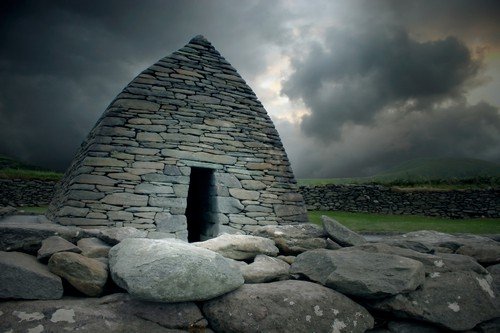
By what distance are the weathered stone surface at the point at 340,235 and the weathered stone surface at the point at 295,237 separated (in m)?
0.14

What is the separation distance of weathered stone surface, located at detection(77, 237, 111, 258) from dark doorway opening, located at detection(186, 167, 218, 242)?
352cm

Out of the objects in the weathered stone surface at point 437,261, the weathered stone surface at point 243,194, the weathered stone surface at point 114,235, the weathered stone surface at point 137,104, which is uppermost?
the weathered stone surface at point 137,104

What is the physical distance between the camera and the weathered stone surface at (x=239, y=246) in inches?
114

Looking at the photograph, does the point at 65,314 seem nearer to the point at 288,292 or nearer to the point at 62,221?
the point at 288,292

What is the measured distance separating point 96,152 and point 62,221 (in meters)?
1.52

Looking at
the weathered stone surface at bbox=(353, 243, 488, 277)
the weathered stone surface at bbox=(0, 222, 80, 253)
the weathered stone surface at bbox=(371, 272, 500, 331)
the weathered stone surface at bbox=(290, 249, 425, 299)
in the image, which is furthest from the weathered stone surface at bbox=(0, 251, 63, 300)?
the weathered stone surface at bbox=(353, 243, 488, 277)

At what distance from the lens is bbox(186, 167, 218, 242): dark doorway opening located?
640cm

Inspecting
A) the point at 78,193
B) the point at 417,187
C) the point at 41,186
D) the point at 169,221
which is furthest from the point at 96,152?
the point at 417,187

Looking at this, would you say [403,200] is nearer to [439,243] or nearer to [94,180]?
[439,243]

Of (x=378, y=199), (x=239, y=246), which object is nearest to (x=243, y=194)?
(x=239, y=246)

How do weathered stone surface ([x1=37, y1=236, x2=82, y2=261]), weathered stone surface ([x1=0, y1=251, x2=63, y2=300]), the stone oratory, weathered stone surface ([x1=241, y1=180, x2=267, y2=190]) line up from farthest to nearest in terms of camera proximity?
weathered stone surface ([x1=241, y1=180, x2=267, y2=190])
the stone oratory
weathered stone surface ([x1=37, y1=236, x2=82, y2=261])
weathered stone surface ([x1=0, y1=251, x2=63, y2=300])

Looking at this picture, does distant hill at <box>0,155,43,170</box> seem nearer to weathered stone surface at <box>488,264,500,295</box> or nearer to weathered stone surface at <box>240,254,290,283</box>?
weathered stone surface at <box>240,254,290,283</box>

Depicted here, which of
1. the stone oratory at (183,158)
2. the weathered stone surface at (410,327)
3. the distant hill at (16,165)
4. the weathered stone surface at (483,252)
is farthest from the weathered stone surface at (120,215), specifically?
the distant hill at (16,165)

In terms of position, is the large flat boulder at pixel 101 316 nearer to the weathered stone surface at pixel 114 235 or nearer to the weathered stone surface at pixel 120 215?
the weathered stone surface at pixel 114 235
